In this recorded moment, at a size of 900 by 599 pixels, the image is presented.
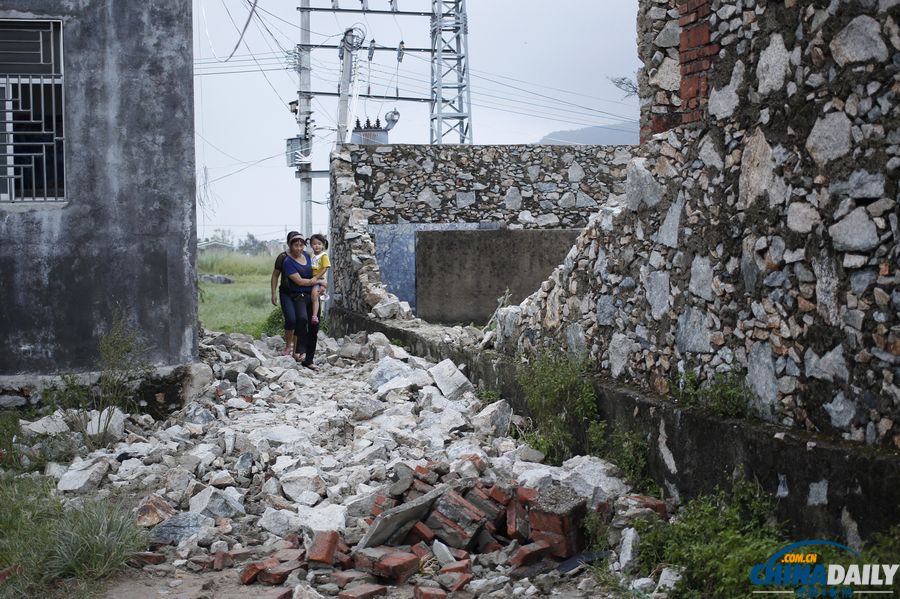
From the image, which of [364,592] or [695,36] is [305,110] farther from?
[364,592]

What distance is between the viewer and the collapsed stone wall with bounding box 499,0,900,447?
3785mm

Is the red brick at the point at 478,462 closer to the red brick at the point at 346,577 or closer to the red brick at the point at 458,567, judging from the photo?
the red brick at the point at 458,567

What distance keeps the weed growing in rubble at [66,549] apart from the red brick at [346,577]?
1.26 m

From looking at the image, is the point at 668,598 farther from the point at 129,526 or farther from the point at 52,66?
the point at 52,66

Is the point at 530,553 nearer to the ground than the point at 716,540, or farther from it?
nearer to the ground

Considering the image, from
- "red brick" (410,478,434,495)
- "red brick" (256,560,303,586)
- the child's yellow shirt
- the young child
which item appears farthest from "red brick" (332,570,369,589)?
the child's yellow shirt

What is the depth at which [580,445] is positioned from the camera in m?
6.07

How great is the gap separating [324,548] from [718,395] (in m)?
2.34

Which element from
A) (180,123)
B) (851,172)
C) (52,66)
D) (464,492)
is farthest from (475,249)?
(851,172)

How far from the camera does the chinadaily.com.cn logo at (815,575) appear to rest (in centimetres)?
336

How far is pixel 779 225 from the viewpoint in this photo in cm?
441

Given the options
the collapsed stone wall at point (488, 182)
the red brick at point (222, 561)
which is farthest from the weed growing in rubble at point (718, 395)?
the collapsed stone wall at point (488, 182)

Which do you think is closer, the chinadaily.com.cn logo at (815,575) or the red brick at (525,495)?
the chinadaily.com.cn logo at (815,575)

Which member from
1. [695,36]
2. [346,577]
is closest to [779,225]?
[695,36]
